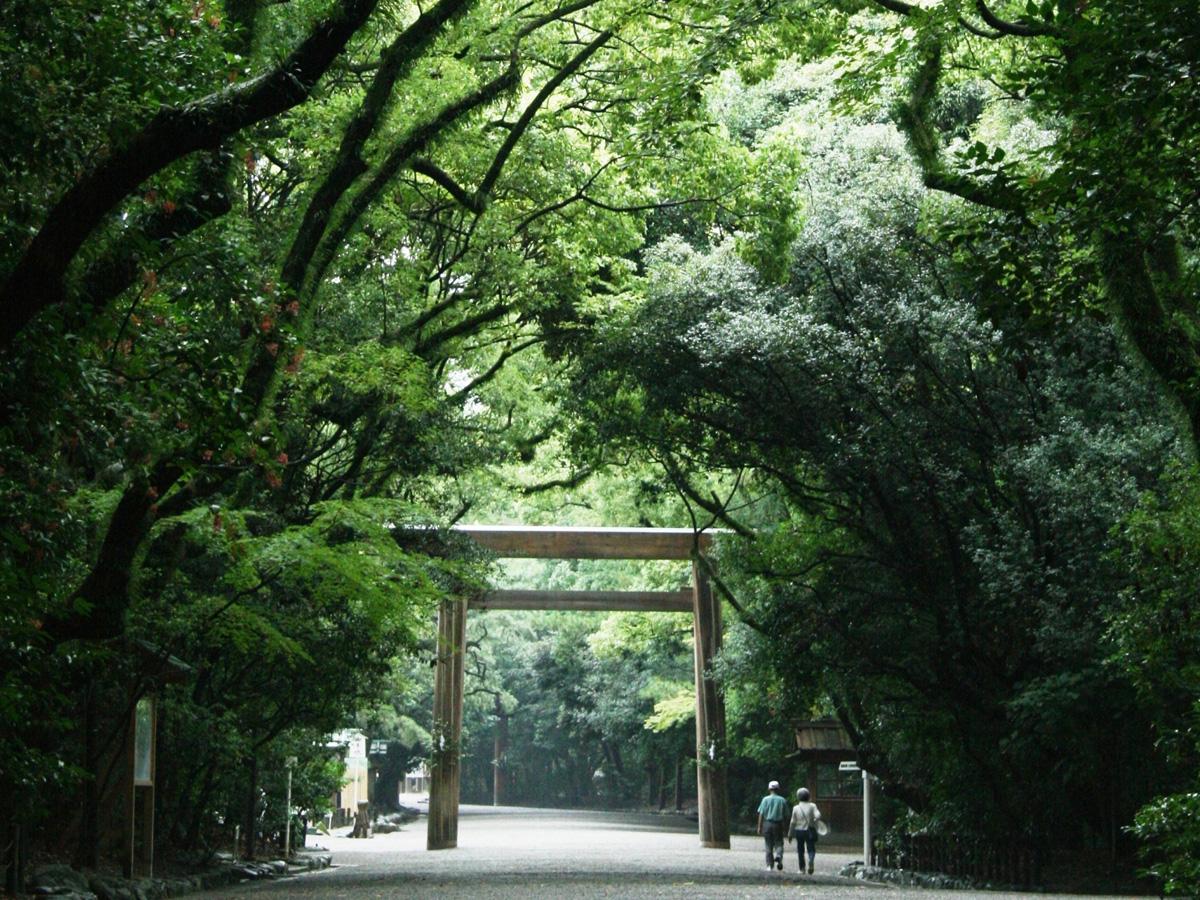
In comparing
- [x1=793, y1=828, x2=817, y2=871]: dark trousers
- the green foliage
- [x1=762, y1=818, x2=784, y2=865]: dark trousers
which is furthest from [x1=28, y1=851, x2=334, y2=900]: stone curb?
the green foliage

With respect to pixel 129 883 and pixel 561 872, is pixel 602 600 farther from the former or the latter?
pixel 129 883

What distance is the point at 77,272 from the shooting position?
7.50 meters

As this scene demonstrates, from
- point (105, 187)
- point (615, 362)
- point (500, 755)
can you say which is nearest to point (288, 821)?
point (615, 362)

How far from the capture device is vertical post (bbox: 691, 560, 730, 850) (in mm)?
24547

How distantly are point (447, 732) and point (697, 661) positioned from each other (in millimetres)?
4988

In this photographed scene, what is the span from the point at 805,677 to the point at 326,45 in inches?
502

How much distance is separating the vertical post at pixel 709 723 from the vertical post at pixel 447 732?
4.20m

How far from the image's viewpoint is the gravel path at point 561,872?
1370 centimetres

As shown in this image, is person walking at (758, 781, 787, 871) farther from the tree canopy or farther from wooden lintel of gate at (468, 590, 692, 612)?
wooden lintel of gate at (468, 590, 692, 612)

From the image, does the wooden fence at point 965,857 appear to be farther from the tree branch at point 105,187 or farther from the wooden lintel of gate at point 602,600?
the tree branch at point 105,187

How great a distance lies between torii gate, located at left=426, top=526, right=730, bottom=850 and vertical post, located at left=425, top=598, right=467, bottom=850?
0.02 meters

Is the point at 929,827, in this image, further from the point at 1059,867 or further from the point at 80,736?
the point at 80,736

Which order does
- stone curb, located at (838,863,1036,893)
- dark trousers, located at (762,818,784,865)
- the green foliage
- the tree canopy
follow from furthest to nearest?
dark trousers, located at (762,818,784,865) < stone curb, located at (838,863,1036,893) < the green foliage < the tree canopy

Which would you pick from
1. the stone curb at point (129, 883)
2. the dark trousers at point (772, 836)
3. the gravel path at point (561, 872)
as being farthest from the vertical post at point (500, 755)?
the stone curb at point (129, 883)
